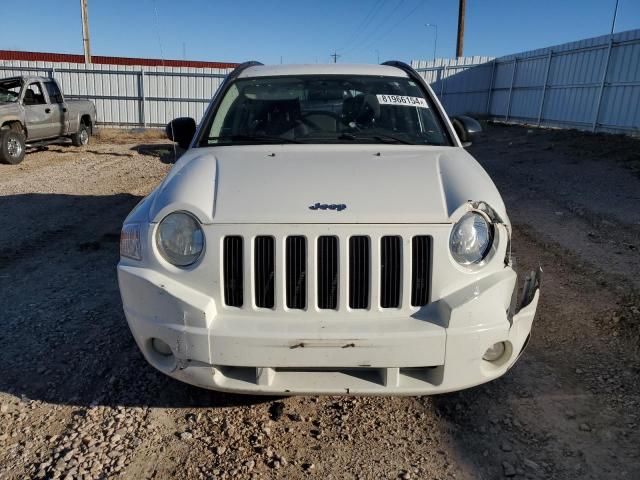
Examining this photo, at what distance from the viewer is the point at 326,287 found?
2240 millimetres

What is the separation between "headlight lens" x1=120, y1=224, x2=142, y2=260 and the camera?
2358 millimetres

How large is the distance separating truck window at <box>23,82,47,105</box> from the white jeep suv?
37.2 ft

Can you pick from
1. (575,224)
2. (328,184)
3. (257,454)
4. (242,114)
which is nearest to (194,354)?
(257,454)

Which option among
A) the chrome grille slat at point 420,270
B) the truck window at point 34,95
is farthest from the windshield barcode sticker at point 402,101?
the truck window at point 34,95

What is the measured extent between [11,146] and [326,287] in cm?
1129

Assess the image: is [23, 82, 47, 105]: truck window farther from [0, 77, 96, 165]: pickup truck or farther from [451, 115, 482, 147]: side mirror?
[451, 115, 482, 147]: side mirror

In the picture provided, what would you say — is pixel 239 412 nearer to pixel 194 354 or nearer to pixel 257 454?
pixel 257 454

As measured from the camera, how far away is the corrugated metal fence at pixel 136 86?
18.3 metres

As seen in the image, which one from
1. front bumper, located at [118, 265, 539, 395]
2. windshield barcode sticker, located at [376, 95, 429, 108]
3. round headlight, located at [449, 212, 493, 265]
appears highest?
windshield barcode sticker, located at [376, 95, 429, 108]

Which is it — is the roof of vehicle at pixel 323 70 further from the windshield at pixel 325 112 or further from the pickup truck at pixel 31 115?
the pickup truck at pixel 31 115

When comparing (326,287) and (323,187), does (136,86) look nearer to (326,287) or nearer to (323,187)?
(323,187)

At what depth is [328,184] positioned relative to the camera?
249 centimetres

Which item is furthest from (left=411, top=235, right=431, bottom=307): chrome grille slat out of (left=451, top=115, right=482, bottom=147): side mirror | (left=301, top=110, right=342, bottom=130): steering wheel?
(left=451, top=115, right=482, bottom=147): side mirror

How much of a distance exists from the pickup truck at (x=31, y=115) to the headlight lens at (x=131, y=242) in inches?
401
